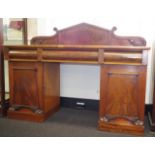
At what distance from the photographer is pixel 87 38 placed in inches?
113

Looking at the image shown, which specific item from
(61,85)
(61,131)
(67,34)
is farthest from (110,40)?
(61,131)

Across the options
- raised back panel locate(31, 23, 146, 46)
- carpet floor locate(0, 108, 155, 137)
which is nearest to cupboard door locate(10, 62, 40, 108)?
carpet floor locate(0, 108, 155, 137)

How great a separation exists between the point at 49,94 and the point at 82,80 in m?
0.59

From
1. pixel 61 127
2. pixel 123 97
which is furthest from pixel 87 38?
pixel 61 127

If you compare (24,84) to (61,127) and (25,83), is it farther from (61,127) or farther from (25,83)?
(61,127)

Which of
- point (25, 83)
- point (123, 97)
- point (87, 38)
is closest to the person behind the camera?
point (123, 97)

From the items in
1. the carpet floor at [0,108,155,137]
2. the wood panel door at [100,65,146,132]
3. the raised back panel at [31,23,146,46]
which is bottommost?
the carpet floor at [0,108,155,137]

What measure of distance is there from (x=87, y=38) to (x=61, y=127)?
4.03 feet

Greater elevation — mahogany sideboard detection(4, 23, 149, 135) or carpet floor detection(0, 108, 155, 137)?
mahogany sideboard detection(4, 23, 149, 135)

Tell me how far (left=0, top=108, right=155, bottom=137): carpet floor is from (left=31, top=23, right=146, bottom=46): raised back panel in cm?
103

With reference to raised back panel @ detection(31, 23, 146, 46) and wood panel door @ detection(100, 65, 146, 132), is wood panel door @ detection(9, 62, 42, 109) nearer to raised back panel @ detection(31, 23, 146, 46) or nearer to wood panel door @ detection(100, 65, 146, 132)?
raised back panel @ detection(31, 23, 146, 46)

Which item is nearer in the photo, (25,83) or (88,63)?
(88,63)

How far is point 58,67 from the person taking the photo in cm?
320

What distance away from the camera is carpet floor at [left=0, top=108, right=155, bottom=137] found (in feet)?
7.68
